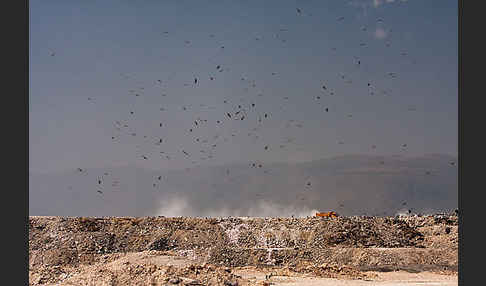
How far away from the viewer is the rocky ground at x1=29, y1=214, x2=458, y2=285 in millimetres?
28312

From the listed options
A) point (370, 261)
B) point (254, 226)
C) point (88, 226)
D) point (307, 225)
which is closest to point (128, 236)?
point (88, 226)

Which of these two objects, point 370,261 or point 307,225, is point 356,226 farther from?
point 370,261

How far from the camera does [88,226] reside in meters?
36.8

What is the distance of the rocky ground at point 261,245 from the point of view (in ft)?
92.9

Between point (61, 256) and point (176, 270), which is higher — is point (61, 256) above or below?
below

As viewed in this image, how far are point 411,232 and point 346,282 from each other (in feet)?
52.1

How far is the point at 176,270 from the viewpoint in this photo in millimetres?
19141

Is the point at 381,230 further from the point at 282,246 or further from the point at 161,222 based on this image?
the point at 161,222

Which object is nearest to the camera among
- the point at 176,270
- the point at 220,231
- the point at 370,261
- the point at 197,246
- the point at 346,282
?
the point at 176,270

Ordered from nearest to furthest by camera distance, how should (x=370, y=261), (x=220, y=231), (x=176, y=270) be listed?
(x=176, y=270)
(x=370, y=261)
(x=220, y=231)

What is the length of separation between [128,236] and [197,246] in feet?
14.0

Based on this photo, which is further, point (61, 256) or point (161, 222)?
point (161, 222)

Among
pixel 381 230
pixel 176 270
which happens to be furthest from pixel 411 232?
pixel 176 270

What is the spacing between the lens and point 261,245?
3634 centimetres
